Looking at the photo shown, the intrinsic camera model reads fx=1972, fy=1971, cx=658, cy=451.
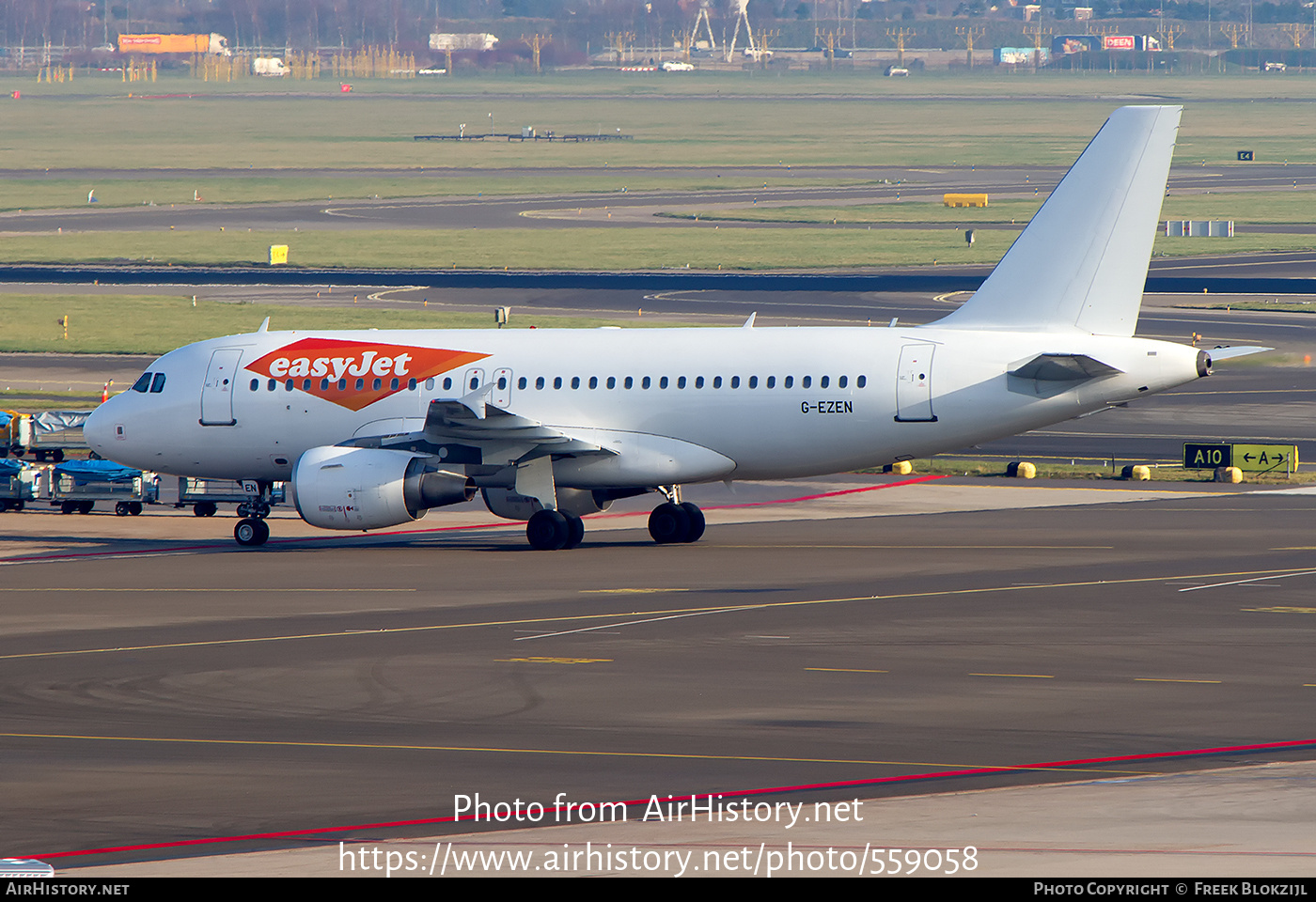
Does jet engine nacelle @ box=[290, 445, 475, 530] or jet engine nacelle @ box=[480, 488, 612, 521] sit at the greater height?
jet engine nacelle @ box=[290, 445, 475, 530]

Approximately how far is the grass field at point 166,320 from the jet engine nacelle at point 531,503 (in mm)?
41350

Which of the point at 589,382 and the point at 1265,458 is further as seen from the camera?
the point at 1265,458

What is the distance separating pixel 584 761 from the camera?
22.7 m

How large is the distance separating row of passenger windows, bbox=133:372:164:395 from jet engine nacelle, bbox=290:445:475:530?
6.24 meters

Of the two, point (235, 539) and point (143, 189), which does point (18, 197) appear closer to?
A: point (143, 189)

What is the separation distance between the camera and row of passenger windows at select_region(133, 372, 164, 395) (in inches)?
1870

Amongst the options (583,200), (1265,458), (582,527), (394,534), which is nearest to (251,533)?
(394,534)

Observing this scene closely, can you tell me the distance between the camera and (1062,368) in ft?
133

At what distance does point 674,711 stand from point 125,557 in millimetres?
21940

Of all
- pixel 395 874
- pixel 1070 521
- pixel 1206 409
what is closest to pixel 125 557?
pixel 1070 521

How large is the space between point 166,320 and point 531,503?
171ft

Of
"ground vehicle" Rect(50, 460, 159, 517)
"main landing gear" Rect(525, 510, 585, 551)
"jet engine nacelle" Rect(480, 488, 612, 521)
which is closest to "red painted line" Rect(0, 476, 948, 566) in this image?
"jet engine nacelle" Rect(480, 488, 612, 521)

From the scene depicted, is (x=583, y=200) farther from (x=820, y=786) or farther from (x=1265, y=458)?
(x=820, y=786)

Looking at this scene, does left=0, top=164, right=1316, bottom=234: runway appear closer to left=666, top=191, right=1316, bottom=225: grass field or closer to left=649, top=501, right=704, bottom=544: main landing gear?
left=666, top=191, right=1316, bottom=225: grass field
